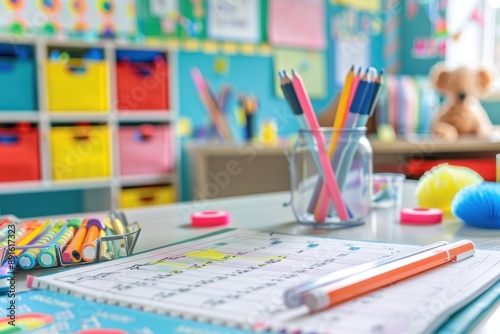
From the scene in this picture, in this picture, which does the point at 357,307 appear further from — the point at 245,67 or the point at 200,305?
the point at 245,67

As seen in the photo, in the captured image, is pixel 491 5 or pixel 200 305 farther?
pixel 491 5

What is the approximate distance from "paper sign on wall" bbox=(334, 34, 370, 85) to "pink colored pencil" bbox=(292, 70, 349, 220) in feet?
7.95

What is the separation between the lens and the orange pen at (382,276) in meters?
0.36

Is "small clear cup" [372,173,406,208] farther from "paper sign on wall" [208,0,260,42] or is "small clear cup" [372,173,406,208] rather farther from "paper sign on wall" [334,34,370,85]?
"paper sign on wall" [334,34,370,85]

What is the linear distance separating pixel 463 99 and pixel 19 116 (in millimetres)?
1706

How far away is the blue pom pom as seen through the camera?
70 centimetres

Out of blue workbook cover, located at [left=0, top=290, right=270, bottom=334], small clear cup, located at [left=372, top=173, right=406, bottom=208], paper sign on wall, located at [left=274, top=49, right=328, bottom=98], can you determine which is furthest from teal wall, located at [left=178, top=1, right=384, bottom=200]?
blue workbook cover, located at [left=0, top=290, right=270, bottom=334]

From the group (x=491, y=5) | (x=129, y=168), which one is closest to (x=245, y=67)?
(x=129, y=168)

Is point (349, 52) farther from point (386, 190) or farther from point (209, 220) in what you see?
point (209, 220)

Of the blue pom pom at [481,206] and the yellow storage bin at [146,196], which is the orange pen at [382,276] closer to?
the blue pom pom at [481,206]

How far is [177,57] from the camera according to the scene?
2574 mm

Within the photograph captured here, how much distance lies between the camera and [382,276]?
0.42 meters

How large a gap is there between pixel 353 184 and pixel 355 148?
0.04 metres

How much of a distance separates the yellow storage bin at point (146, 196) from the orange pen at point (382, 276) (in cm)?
189
